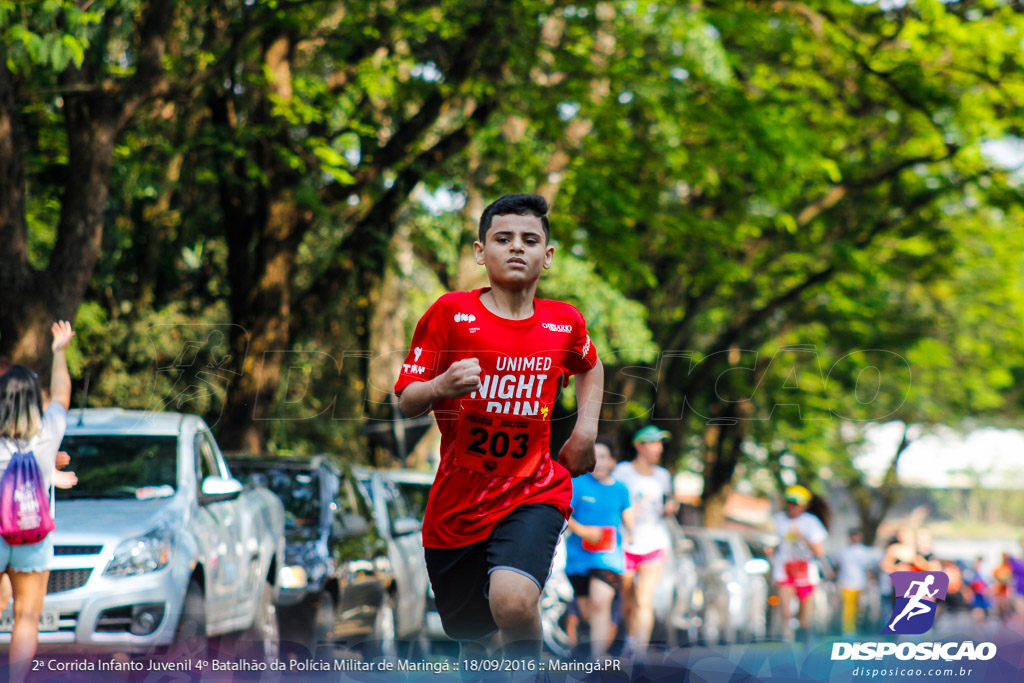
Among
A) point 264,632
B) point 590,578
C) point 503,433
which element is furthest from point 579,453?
point 590,578

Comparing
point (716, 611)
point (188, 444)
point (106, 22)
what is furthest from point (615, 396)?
point (188, 444)

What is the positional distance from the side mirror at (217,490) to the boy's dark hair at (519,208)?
3.51 metres

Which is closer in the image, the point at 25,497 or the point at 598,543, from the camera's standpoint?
the point at 25,497

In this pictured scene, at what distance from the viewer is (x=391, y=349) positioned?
59.0ft

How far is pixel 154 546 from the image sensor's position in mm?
6754

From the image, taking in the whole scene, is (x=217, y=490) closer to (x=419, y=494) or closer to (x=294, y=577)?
(x=294, y=577)

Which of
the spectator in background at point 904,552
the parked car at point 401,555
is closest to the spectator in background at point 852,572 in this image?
the spectator in background at point 904,552

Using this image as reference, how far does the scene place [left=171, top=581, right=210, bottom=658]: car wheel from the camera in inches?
270

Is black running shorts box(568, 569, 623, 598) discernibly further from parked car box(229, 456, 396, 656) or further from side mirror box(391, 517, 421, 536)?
parked car box(229, 456, 396, 656)

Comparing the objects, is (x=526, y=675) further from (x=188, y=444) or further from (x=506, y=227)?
(x=188, y=444)

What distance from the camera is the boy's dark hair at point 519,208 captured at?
4.46 m

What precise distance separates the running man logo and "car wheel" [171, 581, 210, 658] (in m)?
3.75

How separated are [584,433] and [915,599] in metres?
2.04

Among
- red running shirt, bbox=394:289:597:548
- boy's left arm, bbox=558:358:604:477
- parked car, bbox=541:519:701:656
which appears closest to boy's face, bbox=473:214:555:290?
red running shirt, bbox=394:289:597:548
